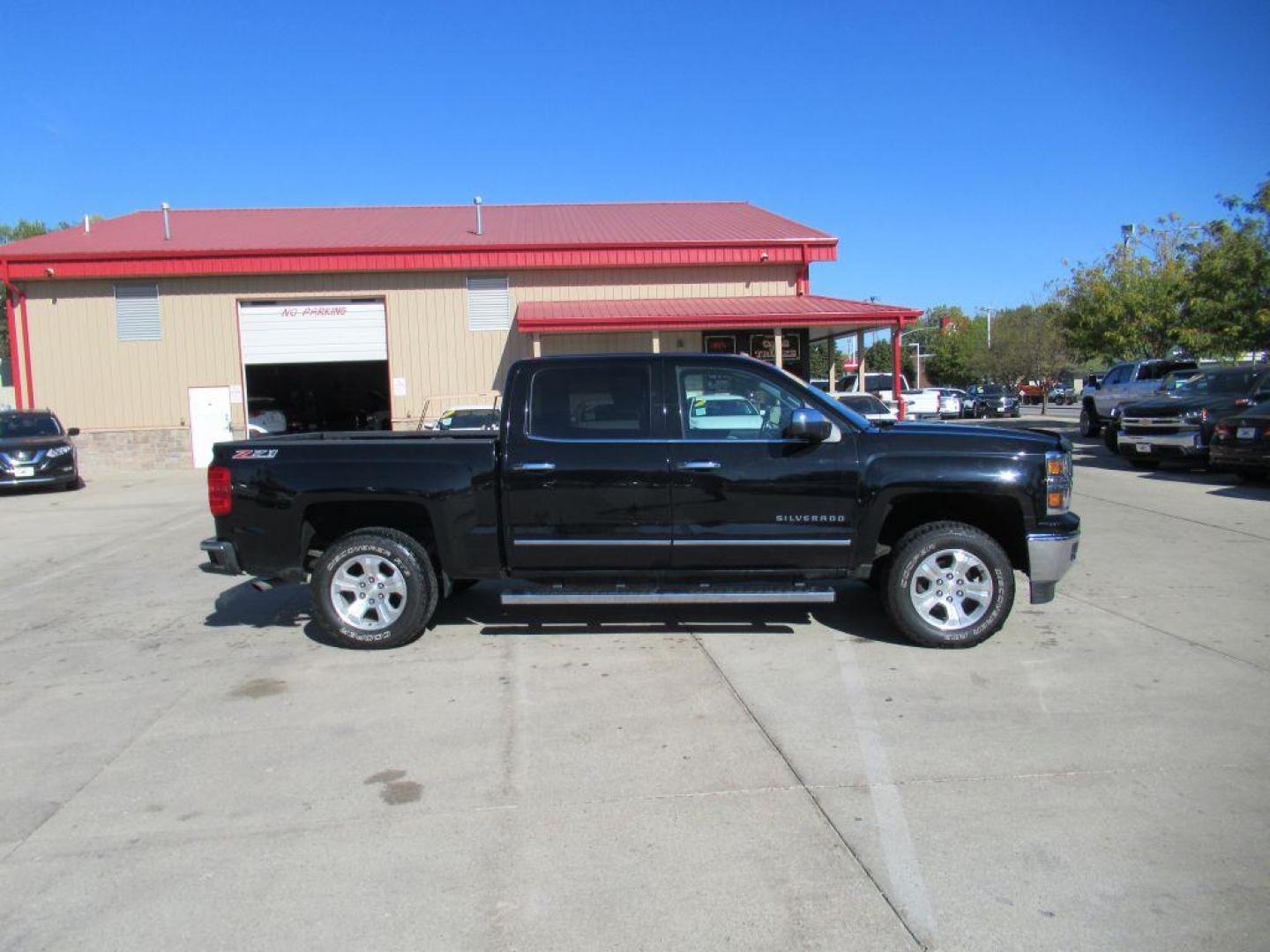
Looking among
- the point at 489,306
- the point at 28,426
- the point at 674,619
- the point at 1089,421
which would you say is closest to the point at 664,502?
the point at 674,619

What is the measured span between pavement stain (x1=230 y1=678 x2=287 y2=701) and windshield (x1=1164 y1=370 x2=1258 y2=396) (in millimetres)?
18392

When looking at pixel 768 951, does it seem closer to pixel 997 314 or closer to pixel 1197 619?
pixel 1197 619

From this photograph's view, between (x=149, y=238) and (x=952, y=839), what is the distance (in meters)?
26.8

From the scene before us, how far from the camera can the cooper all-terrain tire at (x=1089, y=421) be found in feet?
84.0

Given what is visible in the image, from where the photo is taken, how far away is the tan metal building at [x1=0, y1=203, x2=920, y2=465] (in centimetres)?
2361

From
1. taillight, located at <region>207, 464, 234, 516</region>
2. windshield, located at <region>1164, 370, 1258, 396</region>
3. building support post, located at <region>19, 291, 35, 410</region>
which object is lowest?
taillight, located at <region>207, 464, 234, 516</region>

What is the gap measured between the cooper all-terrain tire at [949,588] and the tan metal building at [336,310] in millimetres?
17014

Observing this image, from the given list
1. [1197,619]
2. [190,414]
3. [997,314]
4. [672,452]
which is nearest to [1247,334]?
[1197,619]

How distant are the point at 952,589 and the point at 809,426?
144 cm

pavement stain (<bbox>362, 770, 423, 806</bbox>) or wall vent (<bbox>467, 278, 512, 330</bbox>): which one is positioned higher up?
wall vent (<bbox>467, 278, 512, 330</bbox>)

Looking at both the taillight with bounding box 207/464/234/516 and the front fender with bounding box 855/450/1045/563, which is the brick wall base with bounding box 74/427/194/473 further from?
the front fender with bounding box 855/450/1045/563

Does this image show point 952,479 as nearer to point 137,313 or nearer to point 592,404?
point 592,404

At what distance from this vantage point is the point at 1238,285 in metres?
23.3

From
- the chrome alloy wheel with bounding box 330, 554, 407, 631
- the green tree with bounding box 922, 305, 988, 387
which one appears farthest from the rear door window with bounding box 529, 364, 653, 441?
the green tree with bounding box 922, 305, 988, 387
